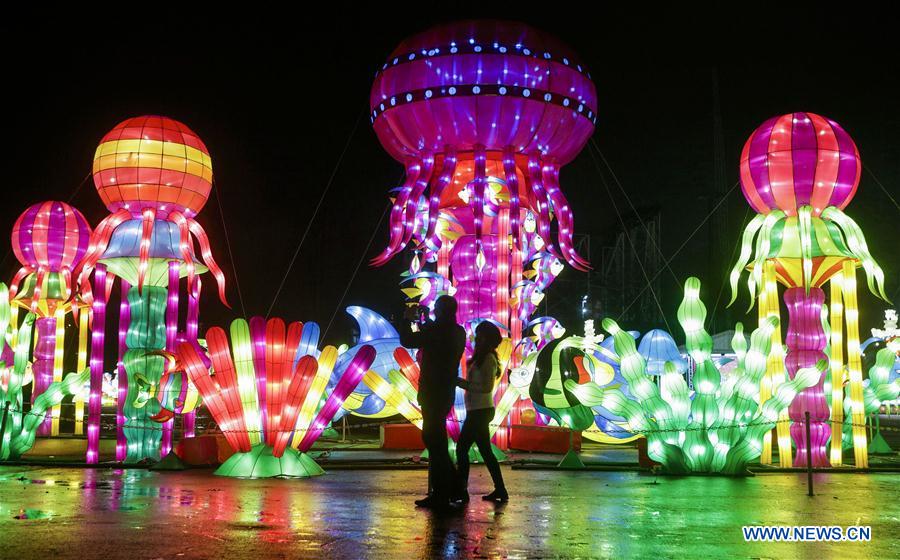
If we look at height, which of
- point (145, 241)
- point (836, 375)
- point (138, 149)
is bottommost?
point (836, 375)

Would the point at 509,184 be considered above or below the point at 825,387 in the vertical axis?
above

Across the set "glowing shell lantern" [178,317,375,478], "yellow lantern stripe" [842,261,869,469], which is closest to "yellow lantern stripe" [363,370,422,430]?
"glowing shell lantern" [178,317,375,478]

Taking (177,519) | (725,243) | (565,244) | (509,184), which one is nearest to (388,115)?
(509,184)

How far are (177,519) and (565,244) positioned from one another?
13.5m

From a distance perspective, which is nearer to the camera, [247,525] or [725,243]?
[247,525]

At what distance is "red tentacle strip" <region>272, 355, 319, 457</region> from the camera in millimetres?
11961

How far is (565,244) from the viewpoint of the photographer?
19.7m

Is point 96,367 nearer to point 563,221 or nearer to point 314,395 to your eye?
point 314,395

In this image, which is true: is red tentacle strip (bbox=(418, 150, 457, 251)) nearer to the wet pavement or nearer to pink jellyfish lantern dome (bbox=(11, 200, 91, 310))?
the wet pavement

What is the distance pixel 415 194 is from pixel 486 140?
1801mm

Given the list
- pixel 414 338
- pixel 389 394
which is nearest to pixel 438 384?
pixel 414 338

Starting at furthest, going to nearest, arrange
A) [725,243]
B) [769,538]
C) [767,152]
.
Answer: [725,243]
[767,152]
[769,538]

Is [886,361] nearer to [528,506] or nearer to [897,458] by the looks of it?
[897,458]

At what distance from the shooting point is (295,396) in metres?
12.2
